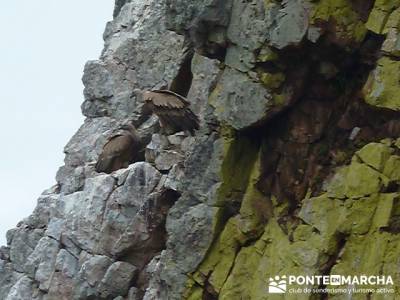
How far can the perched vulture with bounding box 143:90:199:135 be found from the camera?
2612 centimetres

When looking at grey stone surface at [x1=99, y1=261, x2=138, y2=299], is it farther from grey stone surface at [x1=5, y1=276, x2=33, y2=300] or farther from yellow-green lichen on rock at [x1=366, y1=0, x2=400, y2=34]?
yellow-green lichen on rock at [x1=366, y1=0, x2=400, y2=34]

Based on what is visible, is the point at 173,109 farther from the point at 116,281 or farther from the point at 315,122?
the point at 315,122

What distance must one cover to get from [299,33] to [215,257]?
5.93 meters

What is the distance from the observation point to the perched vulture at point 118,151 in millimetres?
29391

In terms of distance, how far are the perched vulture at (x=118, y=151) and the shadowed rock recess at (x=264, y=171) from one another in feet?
4.40

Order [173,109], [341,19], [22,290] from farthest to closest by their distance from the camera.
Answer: [22,290] → [173,109] → [341,19]

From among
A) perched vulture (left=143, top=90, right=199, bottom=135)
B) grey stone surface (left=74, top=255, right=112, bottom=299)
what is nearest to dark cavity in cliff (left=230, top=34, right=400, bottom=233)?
perched vulture (left=143, top=90, right=199, bottom=135)

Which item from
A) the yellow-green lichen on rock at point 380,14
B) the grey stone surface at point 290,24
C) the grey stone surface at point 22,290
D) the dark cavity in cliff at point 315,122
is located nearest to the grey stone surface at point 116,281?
the grey stone surface at point 22,290

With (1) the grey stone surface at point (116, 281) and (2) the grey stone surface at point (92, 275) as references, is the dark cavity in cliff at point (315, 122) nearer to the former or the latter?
(1) the grey stone surface at point (116, 281)

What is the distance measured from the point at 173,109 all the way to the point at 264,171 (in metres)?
5.87

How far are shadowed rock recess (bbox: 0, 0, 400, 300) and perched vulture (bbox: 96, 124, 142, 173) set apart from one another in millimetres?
1342

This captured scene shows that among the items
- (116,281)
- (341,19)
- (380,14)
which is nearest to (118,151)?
(116,281)

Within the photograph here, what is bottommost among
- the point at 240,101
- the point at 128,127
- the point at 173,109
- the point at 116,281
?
the point at 116,281

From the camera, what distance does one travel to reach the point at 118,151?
29.4 m
